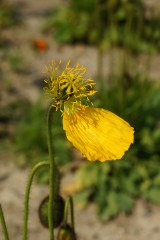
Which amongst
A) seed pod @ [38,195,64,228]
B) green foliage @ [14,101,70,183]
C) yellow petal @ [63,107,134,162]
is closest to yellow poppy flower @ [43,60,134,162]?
yellow petal @ [63,107,134,162]

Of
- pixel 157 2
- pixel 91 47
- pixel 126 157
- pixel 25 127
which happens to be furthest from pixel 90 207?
pixel 157 2

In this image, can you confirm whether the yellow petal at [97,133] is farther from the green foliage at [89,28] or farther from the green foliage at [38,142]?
the green foliage at [89,28]

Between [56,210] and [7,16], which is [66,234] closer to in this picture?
[56,210]

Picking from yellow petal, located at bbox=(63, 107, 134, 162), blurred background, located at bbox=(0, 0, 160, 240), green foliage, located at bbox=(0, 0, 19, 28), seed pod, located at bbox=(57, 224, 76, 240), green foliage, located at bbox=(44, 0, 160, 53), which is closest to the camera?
yellow petal, located at bbox=(63, 107, 134, 162)

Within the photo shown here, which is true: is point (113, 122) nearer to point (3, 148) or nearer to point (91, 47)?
point (3, 148)

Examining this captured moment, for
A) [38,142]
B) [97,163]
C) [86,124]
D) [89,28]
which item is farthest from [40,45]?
[86,124]

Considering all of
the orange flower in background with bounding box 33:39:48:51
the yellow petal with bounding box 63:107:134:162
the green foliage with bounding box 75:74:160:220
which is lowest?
the green foliage with bounding box 75:74:160:220

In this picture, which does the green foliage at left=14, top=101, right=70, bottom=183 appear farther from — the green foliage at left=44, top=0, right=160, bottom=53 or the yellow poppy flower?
the yellow poppy flower
